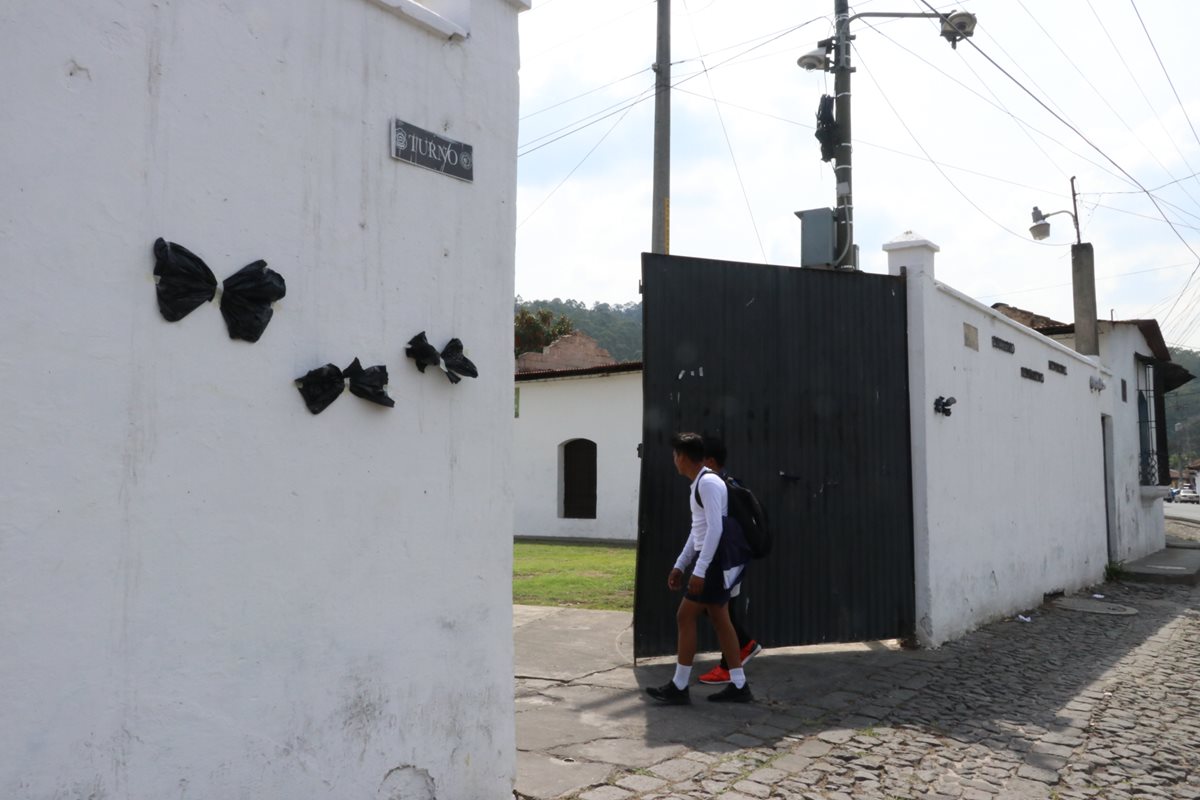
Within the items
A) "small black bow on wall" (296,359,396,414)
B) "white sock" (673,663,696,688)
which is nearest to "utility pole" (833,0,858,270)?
"white sock" (673,663,696,688)

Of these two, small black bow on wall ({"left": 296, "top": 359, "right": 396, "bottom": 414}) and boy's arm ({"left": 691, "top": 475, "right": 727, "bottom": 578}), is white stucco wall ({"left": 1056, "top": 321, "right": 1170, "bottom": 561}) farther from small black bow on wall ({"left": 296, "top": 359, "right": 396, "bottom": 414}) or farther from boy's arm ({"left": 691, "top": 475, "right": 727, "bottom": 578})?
small black bow on wall ({"left": 296, "top": 359, "right": 396, "bottom": 414})

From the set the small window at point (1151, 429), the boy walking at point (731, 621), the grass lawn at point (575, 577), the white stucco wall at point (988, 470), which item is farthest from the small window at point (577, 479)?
the boy walking at point (731, 621)

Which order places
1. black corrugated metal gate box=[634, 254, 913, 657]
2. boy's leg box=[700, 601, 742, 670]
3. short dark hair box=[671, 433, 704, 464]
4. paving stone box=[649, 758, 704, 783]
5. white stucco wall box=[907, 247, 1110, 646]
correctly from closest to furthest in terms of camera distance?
1. paving stone box=[649, 758, 704, 783]
2. boy's leg box=[700, 601, 742, 670]
3. short dark hair box=[671, 433, 704, 464]
4. black corrugated metal gate box=[634, 254, 913, 657]
5. white stucco wall box=[907, 247, 1110, 646]

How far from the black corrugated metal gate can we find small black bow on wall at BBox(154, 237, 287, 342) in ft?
11.6

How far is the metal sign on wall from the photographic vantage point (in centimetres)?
378

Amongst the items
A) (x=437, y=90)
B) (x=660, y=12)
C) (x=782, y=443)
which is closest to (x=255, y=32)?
(x=437, y=90)

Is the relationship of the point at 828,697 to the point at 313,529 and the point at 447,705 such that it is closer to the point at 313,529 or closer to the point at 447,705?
the point at 447,705

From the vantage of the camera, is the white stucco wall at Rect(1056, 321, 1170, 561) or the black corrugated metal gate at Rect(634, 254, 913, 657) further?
the white stucco wall at Rect(1056, 321, 1170, 561)

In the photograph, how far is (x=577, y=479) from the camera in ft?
66.4

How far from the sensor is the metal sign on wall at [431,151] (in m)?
3.78

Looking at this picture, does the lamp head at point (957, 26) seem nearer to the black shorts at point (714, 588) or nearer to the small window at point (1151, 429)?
the black shorts at point (714, 588)

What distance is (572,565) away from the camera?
13516mm

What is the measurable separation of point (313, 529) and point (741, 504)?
10.3ft

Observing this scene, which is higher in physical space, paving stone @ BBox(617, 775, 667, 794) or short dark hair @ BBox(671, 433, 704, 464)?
short dark hair @ BBox(671, 433, 704, 464)
